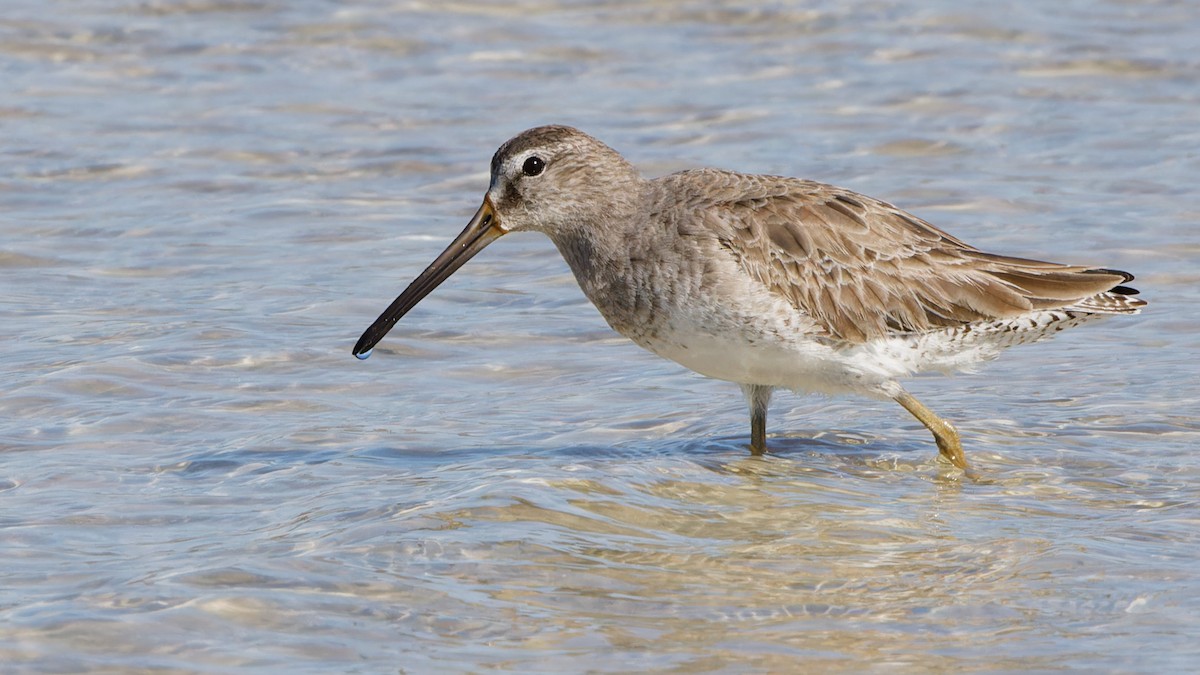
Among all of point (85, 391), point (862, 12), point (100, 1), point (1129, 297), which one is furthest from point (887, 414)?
point (100, 1)

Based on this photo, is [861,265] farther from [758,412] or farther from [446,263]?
[446,263]

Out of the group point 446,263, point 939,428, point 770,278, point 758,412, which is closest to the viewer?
point 770,278

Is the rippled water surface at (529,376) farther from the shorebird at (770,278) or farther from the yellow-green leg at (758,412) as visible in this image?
the shorebird at (770,278)

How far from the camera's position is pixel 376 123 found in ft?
43.5

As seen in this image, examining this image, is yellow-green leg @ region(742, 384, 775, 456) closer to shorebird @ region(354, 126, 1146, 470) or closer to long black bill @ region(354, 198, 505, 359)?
shorebird @ region(354, 126, 1146, 470)

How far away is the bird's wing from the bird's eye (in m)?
0.65

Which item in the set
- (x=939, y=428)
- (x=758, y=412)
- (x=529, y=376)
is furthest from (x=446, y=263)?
(x=939, y=428)

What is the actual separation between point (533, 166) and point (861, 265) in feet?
4.85

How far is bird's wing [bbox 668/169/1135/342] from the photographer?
24.8 feet

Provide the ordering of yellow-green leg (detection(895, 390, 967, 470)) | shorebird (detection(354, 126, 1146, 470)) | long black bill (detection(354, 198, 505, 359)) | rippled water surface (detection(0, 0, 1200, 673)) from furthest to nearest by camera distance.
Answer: long black bill (detection(354, 198, 505, 359)) → yellow-green leg (detection(895, 390, 967, 470)) → shorebird (detection(354, 126, 1146, 470)) → rippled water surface (detection(0, 0, 1200, 673))

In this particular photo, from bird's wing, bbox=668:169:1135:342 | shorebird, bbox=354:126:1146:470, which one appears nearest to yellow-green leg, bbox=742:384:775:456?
shorebird, bbox=354:126:1146:470

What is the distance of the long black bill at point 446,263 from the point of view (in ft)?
26.5

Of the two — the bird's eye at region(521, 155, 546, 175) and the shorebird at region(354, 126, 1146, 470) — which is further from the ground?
the bird's eye at region(521, 155, 546, 175)

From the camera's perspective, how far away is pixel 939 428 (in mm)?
7777
